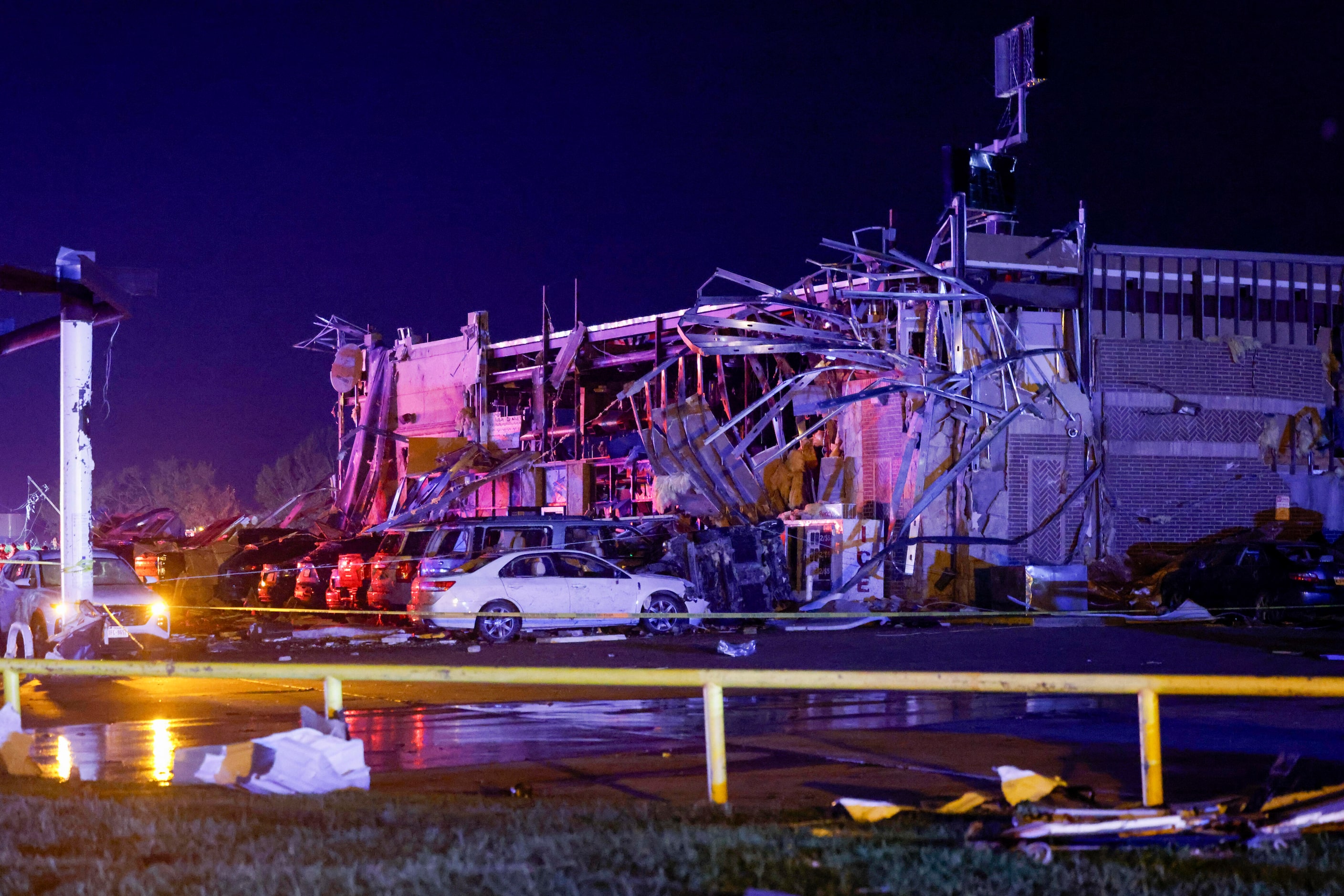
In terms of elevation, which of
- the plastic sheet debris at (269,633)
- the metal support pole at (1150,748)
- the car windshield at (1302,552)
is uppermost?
the car windshield at (1302,552)

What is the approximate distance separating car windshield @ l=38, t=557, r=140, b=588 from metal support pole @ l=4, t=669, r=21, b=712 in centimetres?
1105

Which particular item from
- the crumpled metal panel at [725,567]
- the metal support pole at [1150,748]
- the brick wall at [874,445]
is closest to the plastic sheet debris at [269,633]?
the crumpled metal panel at [725,567]

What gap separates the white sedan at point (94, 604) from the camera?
1716 centimetres

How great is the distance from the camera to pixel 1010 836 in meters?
5.55

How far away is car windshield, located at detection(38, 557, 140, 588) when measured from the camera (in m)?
18.7

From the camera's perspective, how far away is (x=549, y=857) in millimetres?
5281

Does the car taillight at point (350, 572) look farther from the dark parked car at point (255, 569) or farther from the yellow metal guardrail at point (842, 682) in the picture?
the yellow metal guardrail at point (842, 682)

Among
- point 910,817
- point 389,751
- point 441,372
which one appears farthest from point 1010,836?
point 441,372

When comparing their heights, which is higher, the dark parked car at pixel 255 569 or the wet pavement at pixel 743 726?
the dark parked car at pixel 255 569

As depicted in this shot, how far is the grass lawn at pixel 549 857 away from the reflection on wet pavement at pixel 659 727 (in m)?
2.45

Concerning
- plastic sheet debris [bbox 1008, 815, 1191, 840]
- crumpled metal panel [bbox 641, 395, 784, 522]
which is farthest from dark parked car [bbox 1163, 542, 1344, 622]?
plastic sheet debris [bbox 1008, 815, 1191, 840]

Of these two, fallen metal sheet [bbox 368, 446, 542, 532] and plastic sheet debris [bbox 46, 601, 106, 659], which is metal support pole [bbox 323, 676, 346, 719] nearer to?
plastic sheet debris [bbox 46, 601, 106, 659]

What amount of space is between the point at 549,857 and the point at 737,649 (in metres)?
12.5

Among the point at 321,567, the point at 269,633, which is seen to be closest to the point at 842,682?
the point at 269,633
